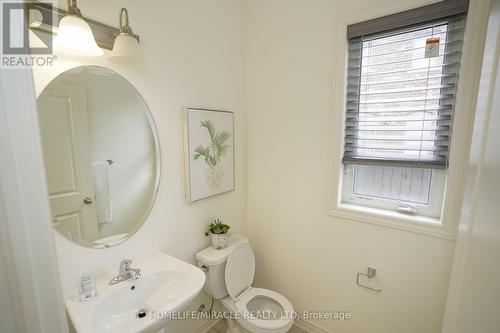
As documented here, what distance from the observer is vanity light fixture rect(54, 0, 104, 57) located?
796mm

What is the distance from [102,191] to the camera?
1.07 metres

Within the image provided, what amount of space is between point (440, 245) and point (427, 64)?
1.04m

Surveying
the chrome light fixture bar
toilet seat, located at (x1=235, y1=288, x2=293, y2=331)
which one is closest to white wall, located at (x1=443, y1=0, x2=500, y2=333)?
toilet seat, located at (x1=235, y1=288, x2=293, y2=331)

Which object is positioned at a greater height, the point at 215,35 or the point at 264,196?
the point at 215,35

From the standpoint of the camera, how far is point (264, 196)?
73.9 inches

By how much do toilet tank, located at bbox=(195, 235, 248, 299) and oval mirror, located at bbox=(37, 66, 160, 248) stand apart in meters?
0.51

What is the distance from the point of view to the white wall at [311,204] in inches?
51.2

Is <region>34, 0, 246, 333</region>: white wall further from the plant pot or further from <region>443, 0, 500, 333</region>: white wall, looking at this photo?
<region>443, 0, 500, 333</region>: white wall

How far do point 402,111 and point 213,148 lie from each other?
126 centimetres

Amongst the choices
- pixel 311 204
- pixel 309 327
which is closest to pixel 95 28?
pixel 311 204

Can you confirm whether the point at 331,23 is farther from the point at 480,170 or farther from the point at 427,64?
the point at 480,170

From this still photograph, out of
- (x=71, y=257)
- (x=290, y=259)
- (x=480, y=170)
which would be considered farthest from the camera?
(x=290, y=259)

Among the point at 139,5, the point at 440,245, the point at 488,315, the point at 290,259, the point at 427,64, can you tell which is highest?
the point at 139,5

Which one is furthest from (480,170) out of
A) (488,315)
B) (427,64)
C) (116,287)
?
(116,287)
